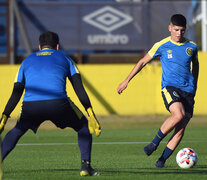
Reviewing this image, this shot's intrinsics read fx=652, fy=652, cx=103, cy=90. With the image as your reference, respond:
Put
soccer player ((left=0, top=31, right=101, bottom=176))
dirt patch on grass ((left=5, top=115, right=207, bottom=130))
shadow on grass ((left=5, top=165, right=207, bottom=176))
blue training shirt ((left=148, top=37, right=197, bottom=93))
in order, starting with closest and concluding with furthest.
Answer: soccer player ((left=0, top=31, right=101, bottom=176)) → shadow on grass ((left=5, top=165, right=207, bottom=176)) → blue training shirt ((left=148, top=37, right=197, bottom=93)) → dirt patch on grass ((left=5, top=115, right=207, bottom=130))

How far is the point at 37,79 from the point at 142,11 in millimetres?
17837

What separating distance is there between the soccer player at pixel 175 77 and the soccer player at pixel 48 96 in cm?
143

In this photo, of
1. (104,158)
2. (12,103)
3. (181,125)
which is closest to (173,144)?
(181,125)

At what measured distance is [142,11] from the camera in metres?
25.2

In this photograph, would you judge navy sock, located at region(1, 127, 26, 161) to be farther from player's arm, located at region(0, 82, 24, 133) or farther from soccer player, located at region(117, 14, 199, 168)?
soccer player, located at region(117, 14, 199, 168)

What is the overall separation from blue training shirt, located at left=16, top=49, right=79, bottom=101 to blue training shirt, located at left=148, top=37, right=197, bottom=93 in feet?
6.46

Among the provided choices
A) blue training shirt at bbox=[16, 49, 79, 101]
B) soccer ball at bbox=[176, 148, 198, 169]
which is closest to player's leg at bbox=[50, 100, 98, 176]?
blue training shirt at bbox=[16, 49, 79, 101]

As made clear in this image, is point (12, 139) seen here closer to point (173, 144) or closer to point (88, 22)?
point (173, 144)

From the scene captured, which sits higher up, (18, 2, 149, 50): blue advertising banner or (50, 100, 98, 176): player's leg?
(50, 100, 98, 176): player's leg

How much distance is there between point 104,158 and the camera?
10883 mm

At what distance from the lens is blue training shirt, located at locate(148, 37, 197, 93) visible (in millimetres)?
9320

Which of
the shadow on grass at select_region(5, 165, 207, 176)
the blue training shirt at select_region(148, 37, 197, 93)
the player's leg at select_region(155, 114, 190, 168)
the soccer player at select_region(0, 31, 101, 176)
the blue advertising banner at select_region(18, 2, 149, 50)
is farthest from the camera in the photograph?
the blue advertising banner at select_region(18, 2, 149, 50)

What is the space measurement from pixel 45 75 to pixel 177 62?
7.77ft

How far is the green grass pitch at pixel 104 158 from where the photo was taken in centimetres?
862
